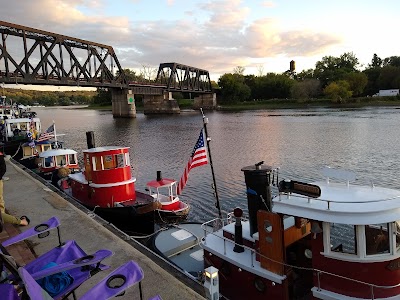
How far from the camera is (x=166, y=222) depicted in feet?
59.0

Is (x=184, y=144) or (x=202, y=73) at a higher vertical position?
(x=202, y=73)

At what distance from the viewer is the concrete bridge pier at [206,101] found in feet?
503

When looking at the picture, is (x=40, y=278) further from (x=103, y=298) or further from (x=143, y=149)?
(x=143, y=149)

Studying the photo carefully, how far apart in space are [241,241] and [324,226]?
8.87 feet

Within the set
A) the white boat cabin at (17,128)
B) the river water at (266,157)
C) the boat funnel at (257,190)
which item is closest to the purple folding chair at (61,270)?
the boat funnel at (257,190)

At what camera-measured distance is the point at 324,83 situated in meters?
143

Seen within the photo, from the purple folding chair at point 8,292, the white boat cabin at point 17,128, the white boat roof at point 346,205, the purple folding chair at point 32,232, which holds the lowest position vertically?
the white boat roof at point 346,205

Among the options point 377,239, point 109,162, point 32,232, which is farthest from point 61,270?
point 109,162

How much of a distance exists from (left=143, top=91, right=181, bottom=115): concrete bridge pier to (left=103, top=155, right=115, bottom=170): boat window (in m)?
116

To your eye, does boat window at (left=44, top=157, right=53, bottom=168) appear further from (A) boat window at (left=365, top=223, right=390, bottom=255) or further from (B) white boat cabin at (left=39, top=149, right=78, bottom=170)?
(A) boat window at (left=365, top=223, right=390, bottom=255)

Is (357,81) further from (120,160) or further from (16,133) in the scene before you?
(120,160)

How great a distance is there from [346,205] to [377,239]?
1.05 m

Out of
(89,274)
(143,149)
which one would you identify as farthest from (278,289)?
(143,149)

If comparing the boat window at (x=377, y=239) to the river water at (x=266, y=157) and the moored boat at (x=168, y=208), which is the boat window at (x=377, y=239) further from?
the moored boat at (x=168, y=208)
